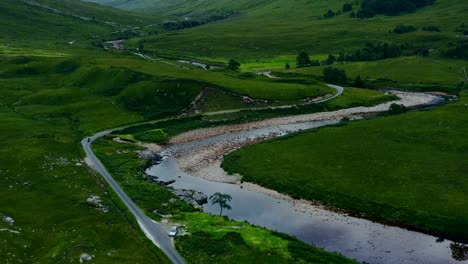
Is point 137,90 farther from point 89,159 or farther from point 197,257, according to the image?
point 197,257

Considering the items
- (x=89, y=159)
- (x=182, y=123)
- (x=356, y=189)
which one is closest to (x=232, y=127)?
(x=182, y=123)

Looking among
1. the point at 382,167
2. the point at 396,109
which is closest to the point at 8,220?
the point at 382,167

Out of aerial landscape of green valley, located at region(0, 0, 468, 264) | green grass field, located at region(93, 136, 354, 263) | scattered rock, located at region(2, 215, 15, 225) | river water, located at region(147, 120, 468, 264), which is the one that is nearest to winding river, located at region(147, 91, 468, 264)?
river water, located at region(147, 120, 468, 264)

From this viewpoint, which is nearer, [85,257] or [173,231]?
[85,257]

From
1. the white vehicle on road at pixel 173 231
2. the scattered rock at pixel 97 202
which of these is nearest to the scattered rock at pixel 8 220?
the scattered rock at pixel 97 202

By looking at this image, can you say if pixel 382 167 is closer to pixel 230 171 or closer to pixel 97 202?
pixel 230 171

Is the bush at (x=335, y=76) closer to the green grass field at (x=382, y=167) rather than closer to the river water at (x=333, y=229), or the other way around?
the green grass field at (x=382, y=167)

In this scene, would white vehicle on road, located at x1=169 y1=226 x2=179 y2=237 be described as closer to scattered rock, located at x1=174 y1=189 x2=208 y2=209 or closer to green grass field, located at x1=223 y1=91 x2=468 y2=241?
scattered rock, located at x1=174 y1=189 x2=208 y2=209
